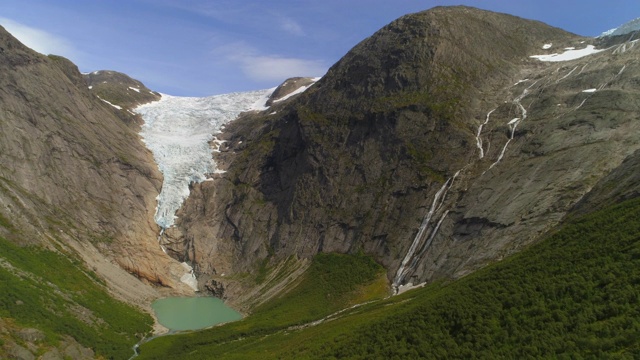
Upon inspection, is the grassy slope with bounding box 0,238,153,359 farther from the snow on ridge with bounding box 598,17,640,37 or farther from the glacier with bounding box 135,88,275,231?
the snow on ridge with bounding box 598,17,640,37

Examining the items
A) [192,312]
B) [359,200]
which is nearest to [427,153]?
[359,200]

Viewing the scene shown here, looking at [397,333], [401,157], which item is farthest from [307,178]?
[397,333]

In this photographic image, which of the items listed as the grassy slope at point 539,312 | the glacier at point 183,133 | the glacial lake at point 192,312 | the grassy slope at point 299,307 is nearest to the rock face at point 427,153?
the grassy slope at point 299,307

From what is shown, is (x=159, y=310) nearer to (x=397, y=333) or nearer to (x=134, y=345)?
(x=134, y=345)

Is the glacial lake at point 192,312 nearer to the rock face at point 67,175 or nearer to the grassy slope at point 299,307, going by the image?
the rock face at point 67,175

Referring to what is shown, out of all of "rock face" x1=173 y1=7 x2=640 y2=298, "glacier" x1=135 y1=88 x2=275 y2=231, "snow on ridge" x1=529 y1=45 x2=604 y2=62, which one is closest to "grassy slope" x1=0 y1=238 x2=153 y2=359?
"rock face" x1=173 y1=7 x2=640 y2=298
